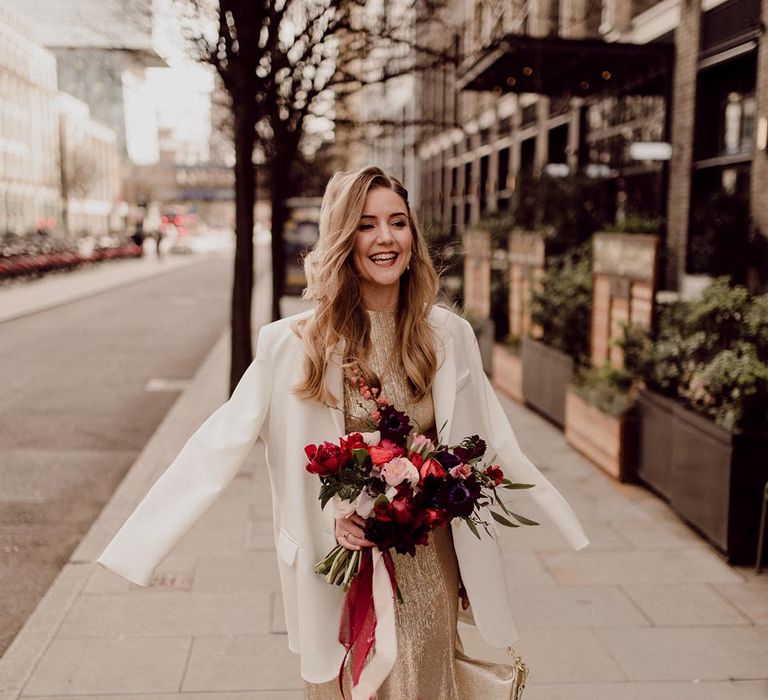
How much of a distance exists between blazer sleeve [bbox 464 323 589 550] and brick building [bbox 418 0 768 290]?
21.8 ft

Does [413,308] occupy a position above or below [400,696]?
above

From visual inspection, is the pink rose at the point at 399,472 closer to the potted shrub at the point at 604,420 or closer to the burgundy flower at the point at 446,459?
the burgundy flower at the point at 446,459

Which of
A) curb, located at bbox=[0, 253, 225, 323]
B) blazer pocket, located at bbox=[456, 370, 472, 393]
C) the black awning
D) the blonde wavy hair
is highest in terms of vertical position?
the black awning

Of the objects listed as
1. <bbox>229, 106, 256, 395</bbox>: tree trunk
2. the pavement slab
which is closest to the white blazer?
the pavement slab

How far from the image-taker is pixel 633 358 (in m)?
7.22

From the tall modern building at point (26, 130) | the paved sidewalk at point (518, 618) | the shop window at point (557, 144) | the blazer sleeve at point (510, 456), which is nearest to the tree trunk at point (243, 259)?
the paved sidewalk at point (518, 618)

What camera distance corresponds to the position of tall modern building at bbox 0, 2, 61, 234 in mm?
79125

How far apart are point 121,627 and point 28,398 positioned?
7269 millimetres

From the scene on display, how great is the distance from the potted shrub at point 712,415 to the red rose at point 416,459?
10.8 feet

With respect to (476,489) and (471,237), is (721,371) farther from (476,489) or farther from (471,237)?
(471,237)

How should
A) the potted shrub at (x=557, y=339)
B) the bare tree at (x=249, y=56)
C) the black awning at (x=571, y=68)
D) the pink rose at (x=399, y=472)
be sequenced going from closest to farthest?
the pink rose at (x=399, y=472) < the bare tree at (x=249, y=56) < the potted shrub at (x=557, y=339) < the black awning at (x=571, y=68)

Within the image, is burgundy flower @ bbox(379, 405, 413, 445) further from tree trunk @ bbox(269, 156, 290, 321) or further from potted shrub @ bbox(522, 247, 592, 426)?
tree trunk @ bbox(269, 156, 290, 321)

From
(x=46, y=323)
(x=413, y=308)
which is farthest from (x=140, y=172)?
(x=413, y=308)

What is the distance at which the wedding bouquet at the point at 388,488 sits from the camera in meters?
2.37
